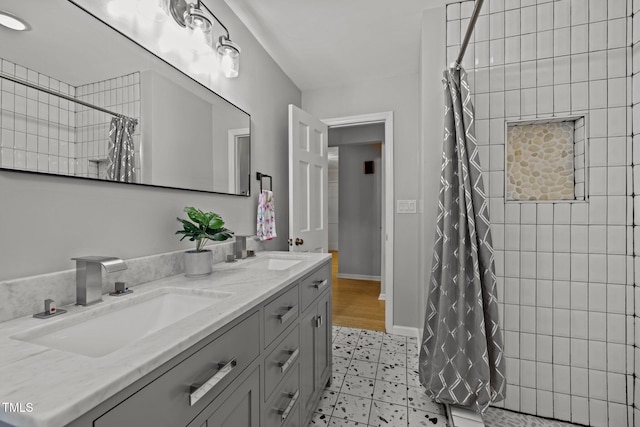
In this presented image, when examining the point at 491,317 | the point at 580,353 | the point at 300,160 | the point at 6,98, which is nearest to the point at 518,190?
the point at 491,317

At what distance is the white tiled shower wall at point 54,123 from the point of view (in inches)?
30.4

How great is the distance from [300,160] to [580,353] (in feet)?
7.12

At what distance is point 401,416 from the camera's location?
156 centimetres

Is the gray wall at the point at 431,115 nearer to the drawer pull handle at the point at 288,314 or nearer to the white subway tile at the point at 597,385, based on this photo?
the white subway tile at the point at 597,385

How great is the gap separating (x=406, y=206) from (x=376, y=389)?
1492 millimetres

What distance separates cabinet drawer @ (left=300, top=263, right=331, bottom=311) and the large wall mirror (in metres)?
0.75

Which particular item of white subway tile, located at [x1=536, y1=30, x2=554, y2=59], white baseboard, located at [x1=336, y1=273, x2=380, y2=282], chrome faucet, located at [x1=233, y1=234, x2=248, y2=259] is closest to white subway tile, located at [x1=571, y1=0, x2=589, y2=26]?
white subway tile, located at [x1=536, y1=30, x2=554, y2=59]

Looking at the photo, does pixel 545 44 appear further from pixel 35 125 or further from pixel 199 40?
pixel 35 125

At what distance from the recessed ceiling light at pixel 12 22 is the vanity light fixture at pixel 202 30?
0.65m

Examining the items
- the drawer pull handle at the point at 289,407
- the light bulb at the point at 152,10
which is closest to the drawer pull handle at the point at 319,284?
the drawer pull handle at the point at 289,407

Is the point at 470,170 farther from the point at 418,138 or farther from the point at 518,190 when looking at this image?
the point at 418,138

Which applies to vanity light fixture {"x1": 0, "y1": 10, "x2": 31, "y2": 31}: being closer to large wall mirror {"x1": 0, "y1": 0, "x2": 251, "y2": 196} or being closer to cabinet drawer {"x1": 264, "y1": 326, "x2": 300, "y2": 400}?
large wall mirror {"x1": 0, "y1": 0, "x2": 251, "y2": 196}

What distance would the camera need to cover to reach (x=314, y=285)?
1.48 meters

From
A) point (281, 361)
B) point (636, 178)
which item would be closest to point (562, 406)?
point (636, 178)
